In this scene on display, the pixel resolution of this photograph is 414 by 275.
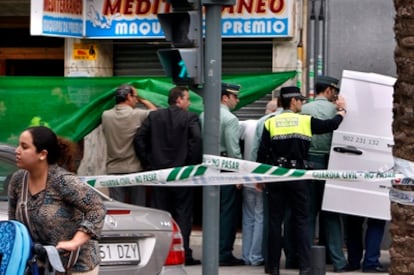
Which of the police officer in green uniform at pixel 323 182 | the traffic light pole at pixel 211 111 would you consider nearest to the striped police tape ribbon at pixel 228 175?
the traffic light pole at pixel 211 111

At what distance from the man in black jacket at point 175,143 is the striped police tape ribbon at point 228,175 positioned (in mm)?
1146

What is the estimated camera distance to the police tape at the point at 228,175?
9.54 metres

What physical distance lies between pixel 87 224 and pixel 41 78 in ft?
22.2

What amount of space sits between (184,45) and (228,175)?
61.7 inches

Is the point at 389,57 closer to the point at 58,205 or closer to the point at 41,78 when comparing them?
the point at 41,78

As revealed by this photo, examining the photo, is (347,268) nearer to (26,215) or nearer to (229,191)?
(229,191)

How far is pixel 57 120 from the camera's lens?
A: 12.7 meters

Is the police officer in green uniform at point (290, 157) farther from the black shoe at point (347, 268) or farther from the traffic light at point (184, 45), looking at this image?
the traffic light at point (184, 45)

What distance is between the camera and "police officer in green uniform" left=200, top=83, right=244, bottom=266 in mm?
11750

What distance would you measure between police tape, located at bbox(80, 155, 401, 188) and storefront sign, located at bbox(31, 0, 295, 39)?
3.38 m

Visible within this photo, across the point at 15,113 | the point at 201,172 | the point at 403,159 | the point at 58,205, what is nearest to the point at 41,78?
the point at 15,113

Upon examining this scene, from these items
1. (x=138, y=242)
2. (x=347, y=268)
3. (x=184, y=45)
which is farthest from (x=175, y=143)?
(x=138, y=242)

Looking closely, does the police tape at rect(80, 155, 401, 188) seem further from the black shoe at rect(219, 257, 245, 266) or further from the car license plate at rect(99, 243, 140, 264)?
the black shoe at rect(219, 257, 245, 266)

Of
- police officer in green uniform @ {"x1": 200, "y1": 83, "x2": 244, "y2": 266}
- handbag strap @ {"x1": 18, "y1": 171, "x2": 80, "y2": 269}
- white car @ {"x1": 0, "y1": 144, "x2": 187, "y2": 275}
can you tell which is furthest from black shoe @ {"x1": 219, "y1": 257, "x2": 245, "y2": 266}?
handbag strap @ {"x1": 18, "y1": 171, "x2": 80, "y2": 269}
